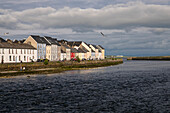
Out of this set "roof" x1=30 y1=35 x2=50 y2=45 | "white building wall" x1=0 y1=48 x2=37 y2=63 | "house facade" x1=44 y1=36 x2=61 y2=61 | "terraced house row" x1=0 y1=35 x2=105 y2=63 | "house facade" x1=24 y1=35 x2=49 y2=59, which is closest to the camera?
"white building wall" x1=0 y1=48 x2=37 y2=63

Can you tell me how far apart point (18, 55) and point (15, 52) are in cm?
224

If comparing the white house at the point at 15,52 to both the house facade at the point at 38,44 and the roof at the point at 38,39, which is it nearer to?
the house facade at the point at 38,44

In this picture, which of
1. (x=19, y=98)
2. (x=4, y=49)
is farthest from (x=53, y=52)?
(x=19, y=98)

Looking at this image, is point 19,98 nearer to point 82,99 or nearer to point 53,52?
point 82,99

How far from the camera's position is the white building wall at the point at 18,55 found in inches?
3625

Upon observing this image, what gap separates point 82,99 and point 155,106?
28.4 feet

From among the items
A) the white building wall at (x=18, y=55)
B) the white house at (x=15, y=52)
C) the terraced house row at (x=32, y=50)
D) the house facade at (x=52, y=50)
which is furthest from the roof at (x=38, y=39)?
the white building wall at (x=18, y=55)

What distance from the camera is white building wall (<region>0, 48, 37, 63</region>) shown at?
9207cm

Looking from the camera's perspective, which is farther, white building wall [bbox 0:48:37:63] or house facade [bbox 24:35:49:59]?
house facade [bbox 24:35:49:59]

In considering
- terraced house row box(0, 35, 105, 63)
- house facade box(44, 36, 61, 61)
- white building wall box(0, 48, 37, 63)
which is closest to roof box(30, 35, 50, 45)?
terraced house row box(0, 35, 105, 63)

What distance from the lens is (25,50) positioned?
103625mm

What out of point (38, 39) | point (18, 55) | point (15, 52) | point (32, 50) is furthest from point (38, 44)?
point (15, 52)

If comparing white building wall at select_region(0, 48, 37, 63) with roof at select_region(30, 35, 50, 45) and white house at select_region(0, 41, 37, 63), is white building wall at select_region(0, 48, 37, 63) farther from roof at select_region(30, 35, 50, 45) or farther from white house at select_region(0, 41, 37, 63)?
roof at select_region(30, 35, 50, 45)

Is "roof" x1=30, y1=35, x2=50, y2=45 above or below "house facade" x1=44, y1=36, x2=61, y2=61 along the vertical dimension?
above
